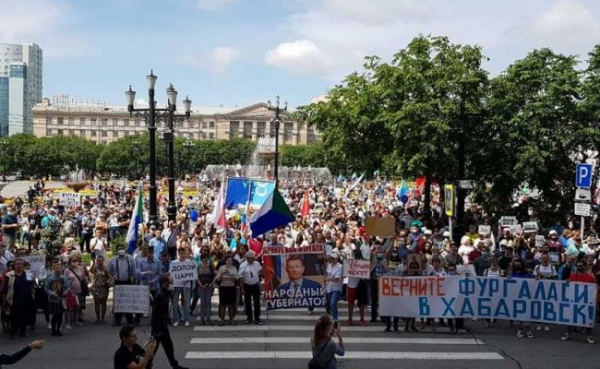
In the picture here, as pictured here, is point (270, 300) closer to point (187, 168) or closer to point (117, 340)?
point (117, 340)

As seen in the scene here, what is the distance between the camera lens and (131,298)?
47.8 feet

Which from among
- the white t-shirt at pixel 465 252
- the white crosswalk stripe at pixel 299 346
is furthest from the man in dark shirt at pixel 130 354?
the white t-shirt at pixel 465 252

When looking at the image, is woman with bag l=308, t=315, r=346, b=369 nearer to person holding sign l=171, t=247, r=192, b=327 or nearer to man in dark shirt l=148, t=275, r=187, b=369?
man in dark shirt l=148, t=275, r=187, b=369

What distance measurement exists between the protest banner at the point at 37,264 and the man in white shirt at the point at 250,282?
412 cm

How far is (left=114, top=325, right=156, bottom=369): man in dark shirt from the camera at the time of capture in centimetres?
743

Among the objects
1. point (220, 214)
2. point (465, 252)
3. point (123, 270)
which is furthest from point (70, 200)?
point (465, 252)

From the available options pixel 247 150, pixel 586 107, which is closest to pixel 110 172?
pixel 247 150

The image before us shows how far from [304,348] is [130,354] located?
5.71 metres

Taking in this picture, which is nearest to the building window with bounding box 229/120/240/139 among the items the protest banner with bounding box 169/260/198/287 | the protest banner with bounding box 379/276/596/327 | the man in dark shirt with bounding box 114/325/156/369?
the protest banner with bounding box 169/260/198/287

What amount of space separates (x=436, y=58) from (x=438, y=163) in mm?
4606

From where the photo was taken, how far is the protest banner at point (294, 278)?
15.2 meters

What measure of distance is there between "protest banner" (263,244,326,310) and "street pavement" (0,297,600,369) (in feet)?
1.48

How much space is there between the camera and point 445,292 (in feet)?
Result: 46.7

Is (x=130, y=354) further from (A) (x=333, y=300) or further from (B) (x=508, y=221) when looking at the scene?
(B) (x=508, y=221)
